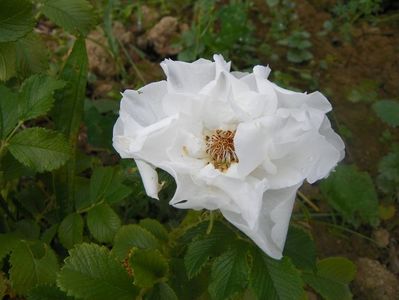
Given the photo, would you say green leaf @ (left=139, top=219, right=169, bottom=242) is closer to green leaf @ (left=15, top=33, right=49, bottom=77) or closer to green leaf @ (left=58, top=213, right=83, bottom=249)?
green leaf @ (left=58, top=213, right=83, bottom=249)

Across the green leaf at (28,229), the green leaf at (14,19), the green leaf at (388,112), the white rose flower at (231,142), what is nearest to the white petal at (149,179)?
the white rose flower at (231,142)

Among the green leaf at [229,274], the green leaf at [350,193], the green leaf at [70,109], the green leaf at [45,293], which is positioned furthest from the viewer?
the green leaf at [350,193]

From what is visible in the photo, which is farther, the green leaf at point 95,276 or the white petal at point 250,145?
the green leaf at point 95,276

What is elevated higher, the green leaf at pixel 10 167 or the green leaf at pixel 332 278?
the green leaf at pixel 10 167

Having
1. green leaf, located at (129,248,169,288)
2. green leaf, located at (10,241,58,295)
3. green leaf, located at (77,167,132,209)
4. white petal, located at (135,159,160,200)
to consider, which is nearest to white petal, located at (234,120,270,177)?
white petal, located at (135,159,160,200)

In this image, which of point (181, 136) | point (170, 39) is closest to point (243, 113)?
point (181, 136)

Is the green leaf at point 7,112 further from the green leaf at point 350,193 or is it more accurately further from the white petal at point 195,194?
the green leaf at point 350,193

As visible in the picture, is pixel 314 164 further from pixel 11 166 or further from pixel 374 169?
pixel 374 169

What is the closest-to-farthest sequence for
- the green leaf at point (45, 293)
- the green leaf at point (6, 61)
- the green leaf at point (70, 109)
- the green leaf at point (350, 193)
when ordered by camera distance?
1. the green leaf at point (45, 293)
2. the green leaf at point (6, 61)
3. the green leaf at point (70, 109)
4. the green leaf at point (350, 193)
